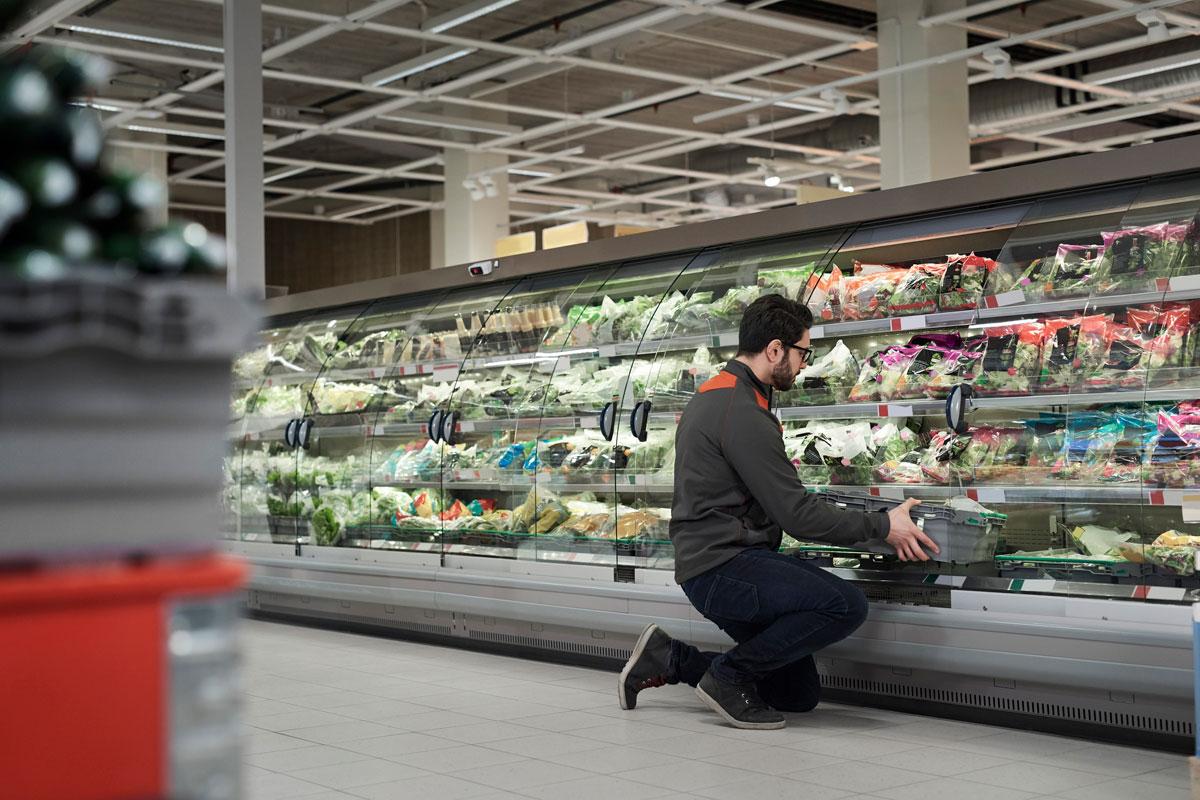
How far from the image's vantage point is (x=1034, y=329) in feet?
15.1

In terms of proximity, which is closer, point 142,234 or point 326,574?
point 142,234

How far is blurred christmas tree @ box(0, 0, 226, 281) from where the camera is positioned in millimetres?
1394

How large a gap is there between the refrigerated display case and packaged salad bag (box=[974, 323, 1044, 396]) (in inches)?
0.5

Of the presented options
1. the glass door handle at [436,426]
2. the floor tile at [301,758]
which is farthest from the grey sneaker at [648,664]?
the glass door handle at [436,426]

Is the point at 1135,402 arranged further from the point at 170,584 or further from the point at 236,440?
the point at 236,440

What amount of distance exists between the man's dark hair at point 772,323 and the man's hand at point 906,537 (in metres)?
0.75

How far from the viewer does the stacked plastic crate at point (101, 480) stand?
132 cm


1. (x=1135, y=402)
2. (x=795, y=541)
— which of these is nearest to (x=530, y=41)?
(x=795, y=541)

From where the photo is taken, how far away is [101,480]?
1.39 m

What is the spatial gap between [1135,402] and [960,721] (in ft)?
4.38

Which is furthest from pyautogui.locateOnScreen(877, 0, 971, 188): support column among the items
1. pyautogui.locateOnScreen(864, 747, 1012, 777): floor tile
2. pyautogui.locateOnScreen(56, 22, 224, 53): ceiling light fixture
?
pyautogui.locateOnScreen(864, 747, 1012, 777): floor tile

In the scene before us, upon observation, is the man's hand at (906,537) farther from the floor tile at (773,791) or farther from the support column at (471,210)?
the support column at (471,210)

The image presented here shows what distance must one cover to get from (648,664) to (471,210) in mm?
10679

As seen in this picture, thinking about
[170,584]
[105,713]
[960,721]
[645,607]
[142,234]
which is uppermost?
[142,234]
